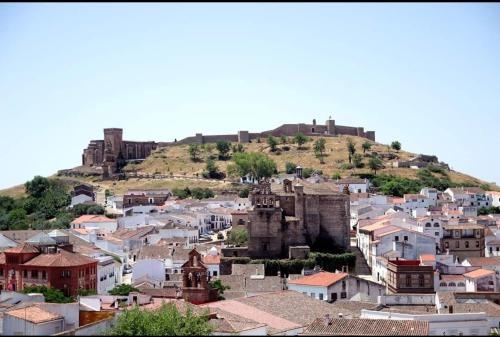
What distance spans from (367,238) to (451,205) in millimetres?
20700

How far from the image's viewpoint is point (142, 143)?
337ft

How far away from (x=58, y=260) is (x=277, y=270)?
37.5ft

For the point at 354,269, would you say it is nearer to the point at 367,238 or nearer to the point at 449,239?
the point at 367,238

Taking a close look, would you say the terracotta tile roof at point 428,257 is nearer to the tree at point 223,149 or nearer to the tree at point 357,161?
the tree at point 357,161

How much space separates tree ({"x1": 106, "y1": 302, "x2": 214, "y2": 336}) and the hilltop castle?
74.6 m

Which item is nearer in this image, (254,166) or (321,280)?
(321,280)

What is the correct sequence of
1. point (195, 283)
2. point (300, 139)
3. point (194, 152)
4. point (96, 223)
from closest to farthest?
point (195, 283)
point (96, 223)
point (194, 152)
point (300, 139)

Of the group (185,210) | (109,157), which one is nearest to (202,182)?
(109,157)

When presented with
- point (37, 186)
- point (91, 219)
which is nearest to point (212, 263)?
point (91, 219)

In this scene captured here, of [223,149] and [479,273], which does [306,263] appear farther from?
[223,149]

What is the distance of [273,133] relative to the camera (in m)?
106

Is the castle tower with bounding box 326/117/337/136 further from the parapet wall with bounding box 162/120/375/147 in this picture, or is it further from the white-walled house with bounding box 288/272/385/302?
the white-walled house with bounding box 288/272/385/302

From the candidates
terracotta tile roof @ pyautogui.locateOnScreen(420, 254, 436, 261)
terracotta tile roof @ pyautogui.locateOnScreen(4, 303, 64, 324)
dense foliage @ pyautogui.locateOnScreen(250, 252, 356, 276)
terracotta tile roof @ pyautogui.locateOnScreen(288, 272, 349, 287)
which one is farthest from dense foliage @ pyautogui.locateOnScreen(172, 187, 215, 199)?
terracotta tile roof @ pyautogui.locateOnScreen(4, 303, 64, 324)

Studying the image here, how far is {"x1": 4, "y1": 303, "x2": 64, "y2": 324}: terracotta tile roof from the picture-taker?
63.5 feet
